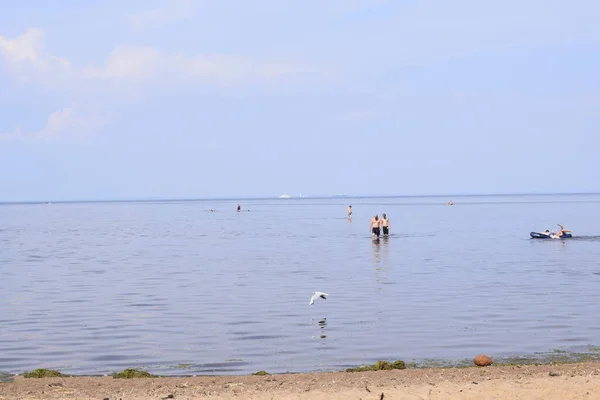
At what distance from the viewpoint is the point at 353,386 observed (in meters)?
12.8

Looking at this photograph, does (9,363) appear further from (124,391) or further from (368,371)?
(368,371)

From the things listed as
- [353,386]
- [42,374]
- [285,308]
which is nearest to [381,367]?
[353,386]

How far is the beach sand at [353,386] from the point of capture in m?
12.0

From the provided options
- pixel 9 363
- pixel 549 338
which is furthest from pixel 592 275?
pixel 9 363

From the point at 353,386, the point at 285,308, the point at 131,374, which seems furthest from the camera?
the point at 285,308

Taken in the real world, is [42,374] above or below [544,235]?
below

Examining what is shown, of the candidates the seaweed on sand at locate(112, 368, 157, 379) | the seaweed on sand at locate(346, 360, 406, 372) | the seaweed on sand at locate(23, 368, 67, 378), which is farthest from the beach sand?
the seaweed on sand at locate(346, 360, 406, 372)

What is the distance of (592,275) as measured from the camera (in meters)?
32.9

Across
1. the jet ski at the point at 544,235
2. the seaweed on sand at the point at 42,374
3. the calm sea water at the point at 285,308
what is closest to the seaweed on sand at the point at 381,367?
the calm sea water at the point at 285,308

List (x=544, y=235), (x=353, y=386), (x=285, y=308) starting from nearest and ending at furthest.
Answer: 1. (x=353, y=386)
2. (x=285, y=308)
3. (x=544, y=235)

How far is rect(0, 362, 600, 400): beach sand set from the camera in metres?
12.0

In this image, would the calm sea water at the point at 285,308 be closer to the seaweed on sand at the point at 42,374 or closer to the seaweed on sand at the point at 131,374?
the seaweed on sand at the point at 42,374

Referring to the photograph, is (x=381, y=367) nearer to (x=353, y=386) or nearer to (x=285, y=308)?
(x=353, y=386)

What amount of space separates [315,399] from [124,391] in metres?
3.12
